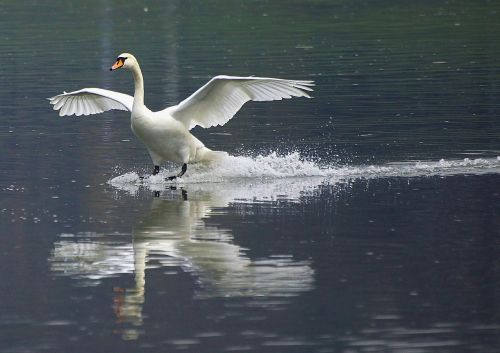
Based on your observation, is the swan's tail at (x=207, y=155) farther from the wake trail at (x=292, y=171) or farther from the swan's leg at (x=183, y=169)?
the swan's leg at (x=183, y=169)

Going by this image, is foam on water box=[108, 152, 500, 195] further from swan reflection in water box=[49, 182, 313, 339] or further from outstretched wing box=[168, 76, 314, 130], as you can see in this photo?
swan reflection in water box=[49, 182, 313, 339]

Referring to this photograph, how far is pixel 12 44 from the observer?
137 feet

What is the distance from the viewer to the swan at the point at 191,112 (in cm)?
1917

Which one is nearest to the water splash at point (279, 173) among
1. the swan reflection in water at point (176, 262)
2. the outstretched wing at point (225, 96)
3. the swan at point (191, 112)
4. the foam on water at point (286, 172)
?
the foam on water at point (286, 172)

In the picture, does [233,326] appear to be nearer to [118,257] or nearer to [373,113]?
[118,257]

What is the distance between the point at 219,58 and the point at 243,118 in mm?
10912

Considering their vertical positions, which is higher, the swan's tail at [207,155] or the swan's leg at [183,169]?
the swan's tail at [207,155]

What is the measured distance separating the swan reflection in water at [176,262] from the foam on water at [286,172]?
244cm

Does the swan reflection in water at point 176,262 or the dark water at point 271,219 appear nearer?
the dark water at point 271,219

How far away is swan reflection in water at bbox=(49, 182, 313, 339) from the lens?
12.7 meters

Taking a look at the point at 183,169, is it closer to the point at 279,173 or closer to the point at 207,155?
the point at 207,155

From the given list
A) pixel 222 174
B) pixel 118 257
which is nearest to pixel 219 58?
pixel 222 174

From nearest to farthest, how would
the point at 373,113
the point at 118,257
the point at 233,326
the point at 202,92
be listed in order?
1. the point at 233,326
2. the point at 118,257
3. the point at 202,92
4. the point at 373,113

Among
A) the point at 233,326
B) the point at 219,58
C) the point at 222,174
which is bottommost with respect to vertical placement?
the point at 233,326
